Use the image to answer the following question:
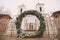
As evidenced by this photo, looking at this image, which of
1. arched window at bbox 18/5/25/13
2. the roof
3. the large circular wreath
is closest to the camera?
the large circular wreath

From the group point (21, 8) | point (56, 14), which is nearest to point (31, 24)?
point (21, 8)

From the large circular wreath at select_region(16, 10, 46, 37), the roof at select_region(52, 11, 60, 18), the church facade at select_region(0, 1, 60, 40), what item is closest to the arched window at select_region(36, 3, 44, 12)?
the church facade at select_region(0, 1, 60, 40)

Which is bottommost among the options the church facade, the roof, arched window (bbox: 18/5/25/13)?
the church facade

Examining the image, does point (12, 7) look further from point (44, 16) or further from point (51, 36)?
point (51, 36)

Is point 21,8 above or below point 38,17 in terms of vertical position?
above

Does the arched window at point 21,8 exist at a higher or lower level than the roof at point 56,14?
higher

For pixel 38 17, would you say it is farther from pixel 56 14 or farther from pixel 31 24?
pixel 56 14

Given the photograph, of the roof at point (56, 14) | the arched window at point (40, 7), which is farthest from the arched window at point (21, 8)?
the roof at point (56, 14)

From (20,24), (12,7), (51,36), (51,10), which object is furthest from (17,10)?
(51,36)

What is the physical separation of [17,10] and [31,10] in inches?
12.3

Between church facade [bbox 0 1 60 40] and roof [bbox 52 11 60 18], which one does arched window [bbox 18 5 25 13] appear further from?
roof [bbox 52 11 60 18]

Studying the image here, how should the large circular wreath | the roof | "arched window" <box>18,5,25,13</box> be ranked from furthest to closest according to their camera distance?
"arched window" <box>18,5,25,13</box>
the roof
the large circular wreath

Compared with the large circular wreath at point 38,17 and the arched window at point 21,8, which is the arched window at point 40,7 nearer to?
the large circular wreath at point 38,17

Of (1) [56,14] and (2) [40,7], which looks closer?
(1) [56,14]
